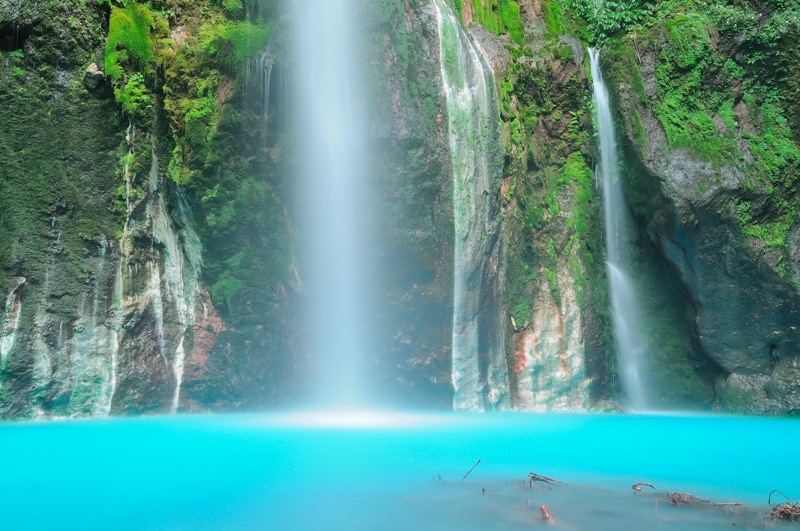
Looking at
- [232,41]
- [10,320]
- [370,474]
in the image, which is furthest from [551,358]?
[10,320]

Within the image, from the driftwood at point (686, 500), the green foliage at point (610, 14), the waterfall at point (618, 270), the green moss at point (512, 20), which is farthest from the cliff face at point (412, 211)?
the driftwood at point (686, 500)

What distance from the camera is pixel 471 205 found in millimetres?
11828

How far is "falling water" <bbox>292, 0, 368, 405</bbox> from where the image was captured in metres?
11.7

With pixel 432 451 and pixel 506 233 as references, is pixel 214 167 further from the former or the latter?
pixel 432 451

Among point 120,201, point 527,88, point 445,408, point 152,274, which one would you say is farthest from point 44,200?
point 527,88

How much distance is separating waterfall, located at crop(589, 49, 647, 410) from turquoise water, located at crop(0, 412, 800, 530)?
14.2 ft

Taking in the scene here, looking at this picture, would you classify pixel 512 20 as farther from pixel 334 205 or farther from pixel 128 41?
pixel 128 41

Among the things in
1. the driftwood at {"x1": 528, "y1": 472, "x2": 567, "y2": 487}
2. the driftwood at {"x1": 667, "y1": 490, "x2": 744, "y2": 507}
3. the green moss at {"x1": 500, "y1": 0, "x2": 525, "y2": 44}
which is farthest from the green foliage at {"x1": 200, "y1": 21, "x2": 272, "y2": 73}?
the driftwood at {"x1": 667, "y1": 490, "x2": 744, "y2": 507}

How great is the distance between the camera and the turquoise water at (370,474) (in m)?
3.99

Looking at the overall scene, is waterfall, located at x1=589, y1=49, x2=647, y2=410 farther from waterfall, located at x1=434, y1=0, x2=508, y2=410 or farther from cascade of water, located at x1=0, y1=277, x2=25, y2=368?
cascade of water, located at x1=0, y1=277, x2=25, y2=368

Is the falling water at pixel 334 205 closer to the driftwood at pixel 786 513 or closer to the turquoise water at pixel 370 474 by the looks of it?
the turquoise water at pixel 370 474

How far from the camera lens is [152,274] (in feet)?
36.5

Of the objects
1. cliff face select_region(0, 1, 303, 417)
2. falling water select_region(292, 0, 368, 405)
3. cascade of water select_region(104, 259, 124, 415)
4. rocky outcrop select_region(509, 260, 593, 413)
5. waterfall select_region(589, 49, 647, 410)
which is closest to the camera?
cliff face select_region(0, 1, 303, 417)

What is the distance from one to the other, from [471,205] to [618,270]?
13.3ft
